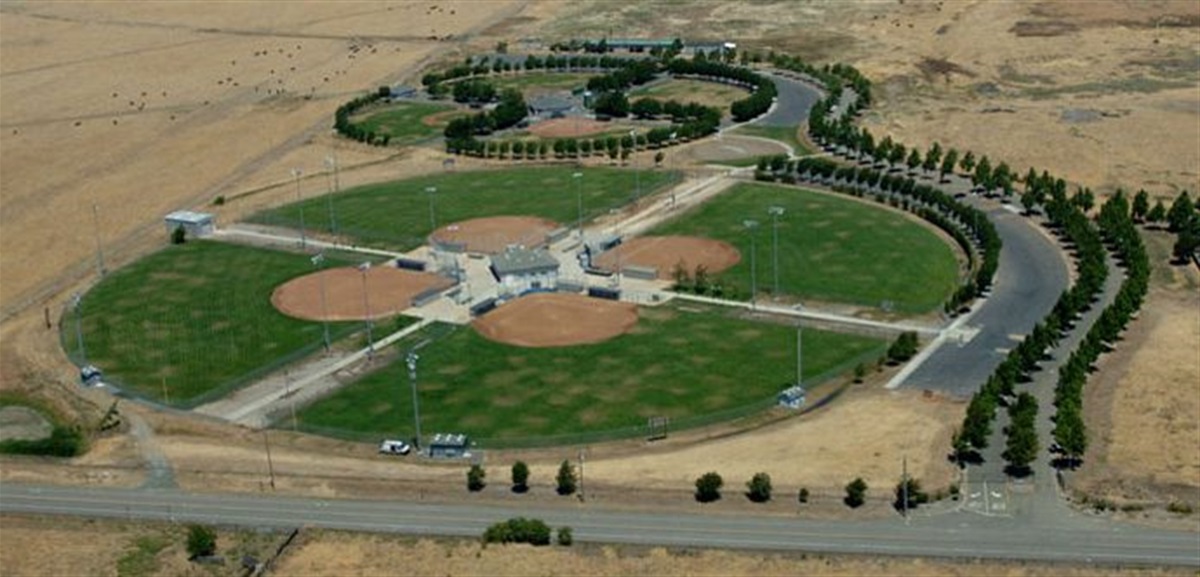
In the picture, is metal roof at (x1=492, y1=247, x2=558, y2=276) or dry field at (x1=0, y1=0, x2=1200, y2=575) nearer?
dry field at (x1=0, y1=0, x2=1200, y2=575)

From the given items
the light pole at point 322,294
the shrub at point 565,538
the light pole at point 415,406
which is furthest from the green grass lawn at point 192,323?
the shrub at point 565,538

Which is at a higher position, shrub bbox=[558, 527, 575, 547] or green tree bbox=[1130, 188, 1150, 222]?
green tree bbox=[1130, 188, 1150, 222]

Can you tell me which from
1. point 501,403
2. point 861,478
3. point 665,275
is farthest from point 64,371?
point 861,478

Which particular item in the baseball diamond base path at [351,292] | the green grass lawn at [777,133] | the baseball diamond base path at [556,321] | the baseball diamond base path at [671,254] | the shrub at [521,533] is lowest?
the shrub at [521,533]

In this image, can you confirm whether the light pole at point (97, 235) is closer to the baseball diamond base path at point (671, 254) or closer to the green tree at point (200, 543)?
the baseball diamond base path at point (671, 254)

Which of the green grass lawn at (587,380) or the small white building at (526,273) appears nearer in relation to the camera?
the green grass lawn at (587,380)

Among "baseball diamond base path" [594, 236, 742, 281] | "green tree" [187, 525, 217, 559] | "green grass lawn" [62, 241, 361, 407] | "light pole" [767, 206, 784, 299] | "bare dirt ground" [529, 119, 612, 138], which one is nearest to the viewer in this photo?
"green tree" [187, 525, 217, 559]

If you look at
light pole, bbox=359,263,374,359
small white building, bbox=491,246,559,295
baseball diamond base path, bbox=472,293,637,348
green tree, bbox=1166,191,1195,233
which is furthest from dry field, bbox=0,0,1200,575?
small white building, bbox=491,246,559,295

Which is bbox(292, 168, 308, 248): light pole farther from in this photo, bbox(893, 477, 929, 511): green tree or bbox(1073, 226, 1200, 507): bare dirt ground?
bbox(1073, 226, 1200, 507): bare dirt ground
